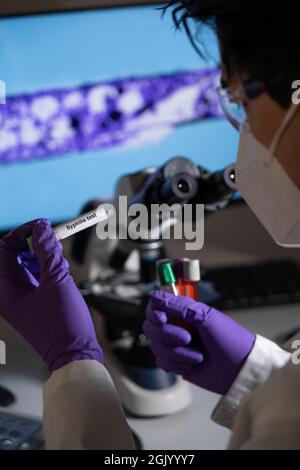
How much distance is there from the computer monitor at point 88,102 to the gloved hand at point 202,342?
39 cm

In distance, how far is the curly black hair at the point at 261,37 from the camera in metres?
0.54

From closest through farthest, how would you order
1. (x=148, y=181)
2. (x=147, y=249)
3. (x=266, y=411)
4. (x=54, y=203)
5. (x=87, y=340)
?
(x=266, y=411) → (x=87, y=340) → (x=148, y=181) → (x=147, y=249) → (x=54, y=203)

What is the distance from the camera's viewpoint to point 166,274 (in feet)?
2.51

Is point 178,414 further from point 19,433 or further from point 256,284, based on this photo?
point 256,284

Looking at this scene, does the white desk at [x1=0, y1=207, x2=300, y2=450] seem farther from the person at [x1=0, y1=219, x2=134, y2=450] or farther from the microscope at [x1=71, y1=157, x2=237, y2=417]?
the person at [x1=0, y1=219, x2=134, y2=450]

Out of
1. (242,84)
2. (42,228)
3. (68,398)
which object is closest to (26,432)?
(68,398)

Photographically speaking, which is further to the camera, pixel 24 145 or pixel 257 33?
pixel 24 145

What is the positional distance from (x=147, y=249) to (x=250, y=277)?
0.30 meters

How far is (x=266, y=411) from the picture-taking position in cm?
53

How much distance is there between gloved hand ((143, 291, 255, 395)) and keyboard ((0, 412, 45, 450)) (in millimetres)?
181

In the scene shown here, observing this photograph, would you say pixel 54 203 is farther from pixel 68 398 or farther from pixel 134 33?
pixel 68 398

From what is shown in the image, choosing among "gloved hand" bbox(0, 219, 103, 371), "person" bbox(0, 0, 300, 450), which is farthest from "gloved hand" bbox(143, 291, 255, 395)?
"gloved hand" bbox(0, 219, 103, 371)

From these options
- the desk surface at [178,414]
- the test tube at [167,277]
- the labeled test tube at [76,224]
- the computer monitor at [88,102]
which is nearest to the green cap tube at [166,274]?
the test tube at [167,277]

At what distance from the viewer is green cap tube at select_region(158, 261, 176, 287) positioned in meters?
0.76
